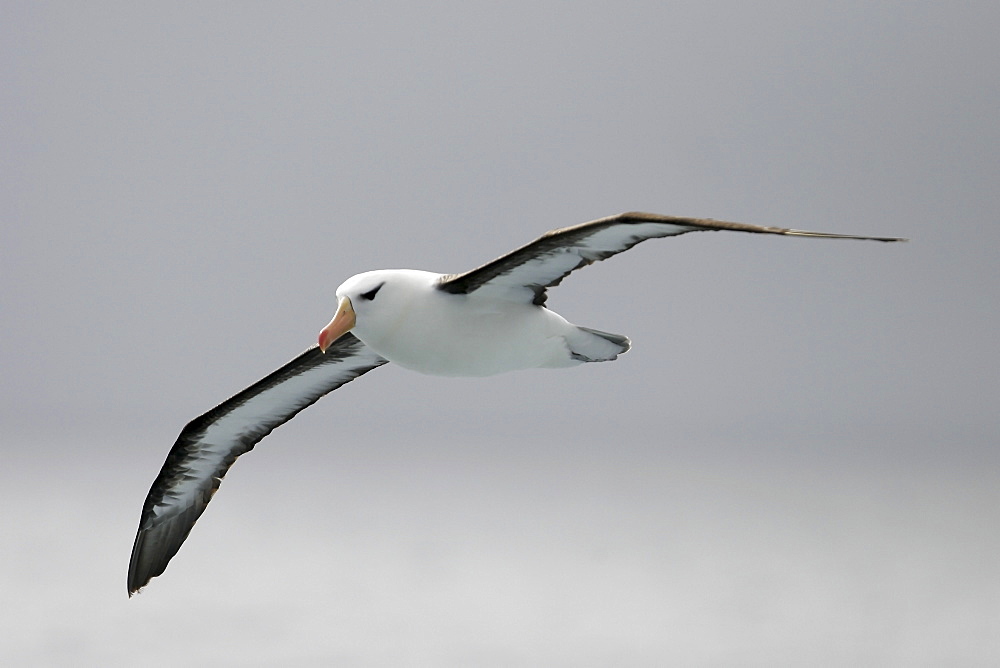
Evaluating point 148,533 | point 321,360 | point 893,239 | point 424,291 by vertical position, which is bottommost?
point 148,533

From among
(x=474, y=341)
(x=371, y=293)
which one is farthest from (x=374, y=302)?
(x=474, y=341)

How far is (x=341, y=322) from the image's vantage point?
5.34 m

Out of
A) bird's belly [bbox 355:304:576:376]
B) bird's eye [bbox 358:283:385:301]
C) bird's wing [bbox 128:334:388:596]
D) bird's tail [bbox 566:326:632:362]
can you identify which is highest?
bird's eye [bbox 358:283:385:301]

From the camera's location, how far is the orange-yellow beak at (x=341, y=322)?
5258 millimetres

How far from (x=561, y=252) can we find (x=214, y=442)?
3.08 meters

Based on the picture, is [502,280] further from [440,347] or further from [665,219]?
[665,219]

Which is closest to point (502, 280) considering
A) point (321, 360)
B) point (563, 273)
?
point (563, 273)

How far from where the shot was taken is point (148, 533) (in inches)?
285

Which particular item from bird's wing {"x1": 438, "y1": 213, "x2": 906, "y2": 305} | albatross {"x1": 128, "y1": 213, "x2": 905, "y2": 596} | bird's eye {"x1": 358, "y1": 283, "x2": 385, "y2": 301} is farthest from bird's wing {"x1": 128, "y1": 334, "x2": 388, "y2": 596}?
bird's wing {"x1": 438, "y1": 213, "x2": 906, "y2": 305}

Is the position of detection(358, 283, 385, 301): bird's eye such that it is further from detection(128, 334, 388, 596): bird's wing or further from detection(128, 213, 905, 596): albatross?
detection(128, 334, 388, 596): bird's wing

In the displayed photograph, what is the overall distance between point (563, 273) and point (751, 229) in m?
1.78

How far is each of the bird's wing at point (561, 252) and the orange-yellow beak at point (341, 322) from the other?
0.47m

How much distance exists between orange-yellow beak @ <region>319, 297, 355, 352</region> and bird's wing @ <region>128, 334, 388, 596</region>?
4.55 feet

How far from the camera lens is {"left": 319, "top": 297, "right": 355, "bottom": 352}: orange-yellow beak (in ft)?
17.3
